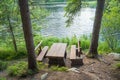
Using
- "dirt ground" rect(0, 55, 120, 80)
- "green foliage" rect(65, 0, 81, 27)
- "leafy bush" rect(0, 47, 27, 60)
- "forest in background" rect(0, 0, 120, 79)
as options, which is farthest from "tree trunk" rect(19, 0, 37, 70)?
"leafy bush" rect(0, 47, 27, 60)

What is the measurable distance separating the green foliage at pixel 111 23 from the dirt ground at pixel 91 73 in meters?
4.20

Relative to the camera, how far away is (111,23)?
39.2 ft

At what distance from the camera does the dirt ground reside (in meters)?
5.55

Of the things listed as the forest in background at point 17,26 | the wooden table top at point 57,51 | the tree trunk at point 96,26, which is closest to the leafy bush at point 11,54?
the forest in background at point 17,26

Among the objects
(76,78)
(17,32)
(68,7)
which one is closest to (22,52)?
(17,32)

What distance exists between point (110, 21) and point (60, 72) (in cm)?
729

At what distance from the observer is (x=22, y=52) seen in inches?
397

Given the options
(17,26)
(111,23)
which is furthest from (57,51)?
(111,23)

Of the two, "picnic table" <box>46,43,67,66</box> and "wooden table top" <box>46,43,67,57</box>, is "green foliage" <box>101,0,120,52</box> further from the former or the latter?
"picnic table" <box>46,43,67,66</box>

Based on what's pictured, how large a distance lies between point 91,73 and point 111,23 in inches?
255

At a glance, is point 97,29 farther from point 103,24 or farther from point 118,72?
point 103,24

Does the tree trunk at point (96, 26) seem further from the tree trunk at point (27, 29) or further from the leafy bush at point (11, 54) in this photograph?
the leafy bush at point (11, 54)

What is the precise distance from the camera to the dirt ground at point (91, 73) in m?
5.55

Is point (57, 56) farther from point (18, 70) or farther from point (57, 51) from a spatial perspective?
point (18, 70)
